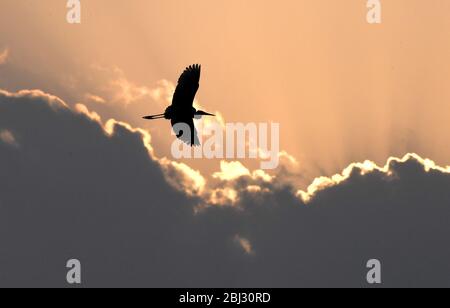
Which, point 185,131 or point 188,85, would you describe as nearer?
Result: point 188,85

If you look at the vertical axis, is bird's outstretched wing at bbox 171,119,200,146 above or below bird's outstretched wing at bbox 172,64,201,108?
below

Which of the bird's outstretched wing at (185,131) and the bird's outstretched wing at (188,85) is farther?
the bird's outstretched wing at (185,131)

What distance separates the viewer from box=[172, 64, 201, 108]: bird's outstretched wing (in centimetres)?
7750

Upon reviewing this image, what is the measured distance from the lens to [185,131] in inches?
3196

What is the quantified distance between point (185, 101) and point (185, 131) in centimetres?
358

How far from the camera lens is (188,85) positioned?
7762 centimetres

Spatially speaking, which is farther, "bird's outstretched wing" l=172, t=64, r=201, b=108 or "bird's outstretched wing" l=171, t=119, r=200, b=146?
"bird's outstretched wing" l=171, t=119, r=200, b=146

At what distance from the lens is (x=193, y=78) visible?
77.6 meters

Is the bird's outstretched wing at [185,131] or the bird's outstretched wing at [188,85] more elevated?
the bird's outstretched wing at [188,85]

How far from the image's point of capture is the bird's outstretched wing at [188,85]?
7750cm

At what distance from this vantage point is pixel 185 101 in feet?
257

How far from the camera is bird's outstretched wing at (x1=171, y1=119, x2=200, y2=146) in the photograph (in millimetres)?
80250
